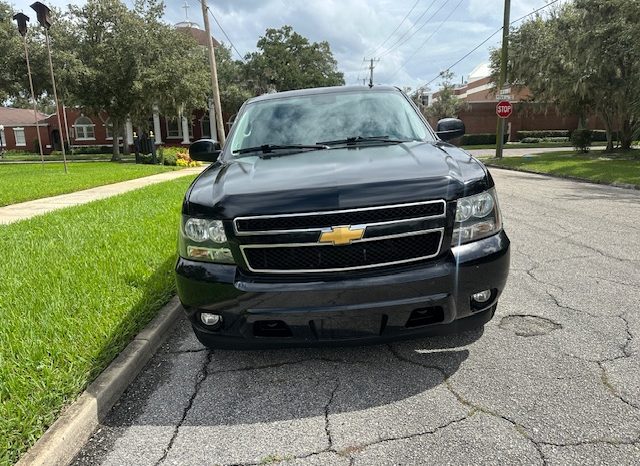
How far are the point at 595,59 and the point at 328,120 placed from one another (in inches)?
788

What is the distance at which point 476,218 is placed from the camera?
2738 millimetres

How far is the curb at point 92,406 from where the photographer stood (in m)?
2.26

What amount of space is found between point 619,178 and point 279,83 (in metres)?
41.4

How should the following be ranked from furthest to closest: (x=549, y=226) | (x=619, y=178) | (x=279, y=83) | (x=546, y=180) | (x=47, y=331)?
1. (x=279, y=83)
2. (x=546, y=180)
3. (x=619, y=178)
4. (x=549, y=226)
5. (x=47, y=331)

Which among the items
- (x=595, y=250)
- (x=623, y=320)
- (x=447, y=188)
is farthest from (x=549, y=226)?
(x=447, y=188)

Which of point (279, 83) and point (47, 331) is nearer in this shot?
point (47, 331)

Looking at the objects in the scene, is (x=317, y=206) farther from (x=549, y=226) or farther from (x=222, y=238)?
(x=549, y=226)

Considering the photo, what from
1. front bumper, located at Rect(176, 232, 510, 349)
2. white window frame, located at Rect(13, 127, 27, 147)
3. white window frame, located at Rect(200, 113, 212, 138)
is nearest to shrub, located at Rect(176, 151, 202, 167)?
front bumper, located at Rect(176, 232, 510, 349)

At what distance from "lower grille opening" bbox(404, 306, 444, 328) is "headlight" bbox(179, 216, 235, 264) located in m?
1.05

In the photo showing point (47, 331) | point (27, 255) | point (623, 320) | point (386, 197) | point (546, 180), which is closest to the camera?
point (386, 197)

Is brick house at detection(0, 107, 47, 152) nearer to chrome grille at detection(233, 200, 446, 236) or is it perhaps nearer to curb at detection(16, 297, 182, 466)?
curb at detection(16, 297, 182, 466)

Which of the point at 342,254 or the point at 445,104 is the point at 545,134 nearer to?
the point at 445,104

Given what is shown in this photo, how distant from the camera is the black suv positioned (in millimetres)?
2543

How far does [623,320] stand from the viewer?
11.8 ft
